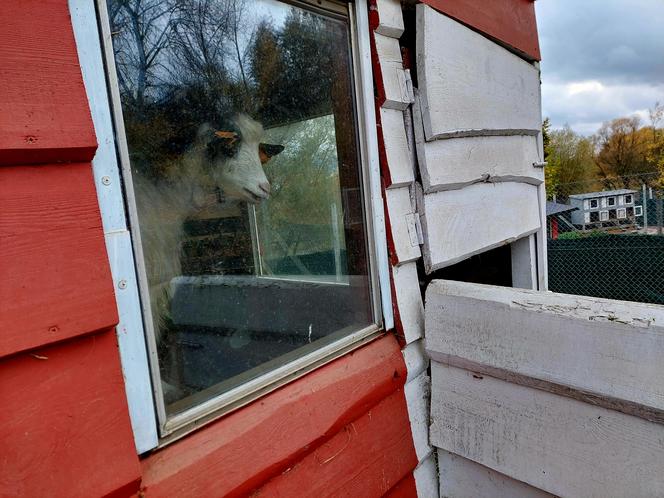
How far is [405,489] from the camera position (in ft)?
4.71

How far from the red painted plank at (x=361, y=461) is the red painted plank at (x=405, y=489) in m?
0.02

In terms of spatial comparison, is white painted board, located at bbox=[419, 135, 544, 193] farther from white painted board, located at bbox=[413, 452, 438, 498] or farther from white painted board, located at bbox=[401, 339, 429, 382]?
white painted board, located at bbox=[413, 452, 438, 498]

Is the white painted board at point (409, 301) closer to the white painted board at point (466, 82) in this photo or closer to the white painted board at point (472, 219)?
the white painted board at point (472, 219)

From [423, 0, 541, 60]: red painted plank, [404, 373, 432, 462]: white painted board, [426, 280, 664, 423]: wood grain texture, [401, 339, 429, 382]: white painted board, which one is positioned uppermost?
[423, 0, 541, 60]: red painted plank

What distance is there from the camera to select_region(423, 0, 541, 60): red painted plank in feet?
5.75

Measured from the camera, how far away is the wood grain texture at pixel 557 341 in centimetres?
103

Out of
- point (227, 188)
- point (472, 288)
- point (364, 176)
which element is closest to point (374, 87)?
point (364, 176)

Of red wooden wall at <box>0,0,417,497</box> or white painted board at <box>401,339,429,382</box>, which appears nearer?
red wooden wall at <box>0,0,417,497</box>

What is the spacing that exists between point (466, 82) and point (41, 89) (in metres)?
1.55

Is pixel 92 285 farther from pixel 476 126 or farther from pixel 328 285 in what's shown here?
pixel 476 126

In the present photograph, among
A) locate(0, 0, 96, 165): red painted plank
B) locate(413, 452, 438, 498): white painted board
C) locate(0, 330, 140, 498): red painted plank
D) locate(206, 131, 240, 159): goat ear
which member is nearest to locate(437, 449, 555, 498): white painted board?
locate(413, 452, 438, 498): white painted board

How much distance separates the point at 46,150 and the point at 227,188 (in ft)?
1.74

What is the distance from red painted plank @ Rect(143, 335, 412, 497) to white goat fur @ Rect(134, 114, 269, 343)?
0.81 feet

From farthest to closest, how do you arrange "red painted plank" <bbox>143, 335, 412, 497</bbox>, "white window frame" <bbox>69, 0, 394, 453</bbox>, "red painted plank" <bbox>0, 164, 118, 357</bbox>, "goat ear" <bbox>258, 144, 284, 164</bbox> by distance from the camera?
"goat ear" <bbox>258, 144, 284, 164</bbox>, "red painted plank" <bbox>143, 335, 412, 497</bbox>, "white window frame" <bbox>69, 0, 394, 453</bbox>, "red painted plank" <bbox>0, 164, 118, 357</bbox>
